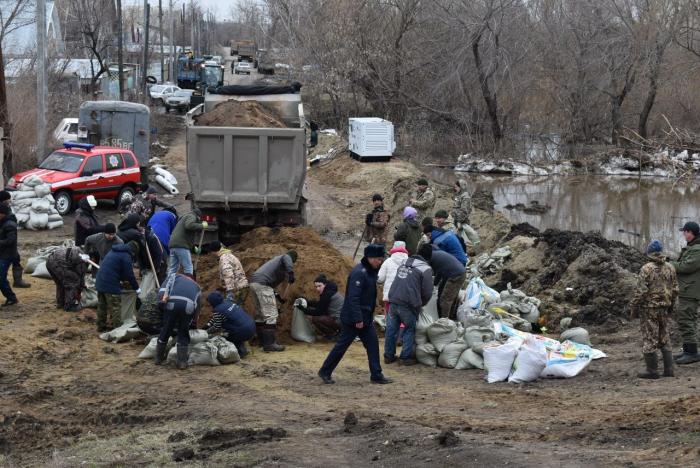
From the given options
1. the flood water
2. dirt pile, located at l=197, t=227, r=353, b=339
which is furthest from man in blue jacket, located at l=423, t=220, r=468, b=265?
the flood water

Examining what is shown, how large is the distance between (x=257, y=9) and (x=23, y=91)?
58.6m

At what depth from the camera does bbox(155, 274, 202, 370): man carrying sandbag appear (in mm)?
10898

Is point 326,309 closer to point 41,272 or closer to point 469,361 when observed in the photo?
point 469,361

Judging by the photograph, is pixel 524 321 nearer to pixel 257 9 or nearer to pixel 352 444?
pixel 352 444

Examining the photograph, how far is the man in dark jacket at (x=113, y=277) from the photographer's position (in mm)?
12508

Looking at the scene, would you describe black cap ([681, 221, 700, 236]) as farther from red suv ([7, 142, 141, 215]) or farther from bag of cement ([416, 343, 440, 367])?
red suv ([7, 142, 141, 215])

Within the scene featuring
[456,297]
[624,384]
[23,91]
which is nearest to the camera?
[624,384]

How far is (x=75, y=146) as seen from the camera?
938 inches

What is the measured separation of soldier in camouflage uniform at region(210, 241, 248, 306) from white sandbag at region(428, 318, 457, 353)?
2.53 meters

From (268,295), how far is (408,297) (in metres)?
1.92

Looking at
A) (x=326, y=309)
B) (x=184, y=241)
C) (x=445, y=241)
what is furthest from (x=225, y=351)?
(x=445, y=241)

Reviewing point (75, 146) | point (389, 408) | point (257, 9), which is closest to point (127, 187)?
point (75, 146)

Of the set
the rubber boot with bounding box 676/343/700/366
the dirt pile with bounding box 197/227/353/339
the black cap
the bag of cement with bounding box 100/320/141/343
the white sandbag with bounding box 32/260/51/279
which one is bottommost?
the bag of cement with bounding box 100/320/141/343

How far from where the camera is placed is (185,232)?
13.6 m
